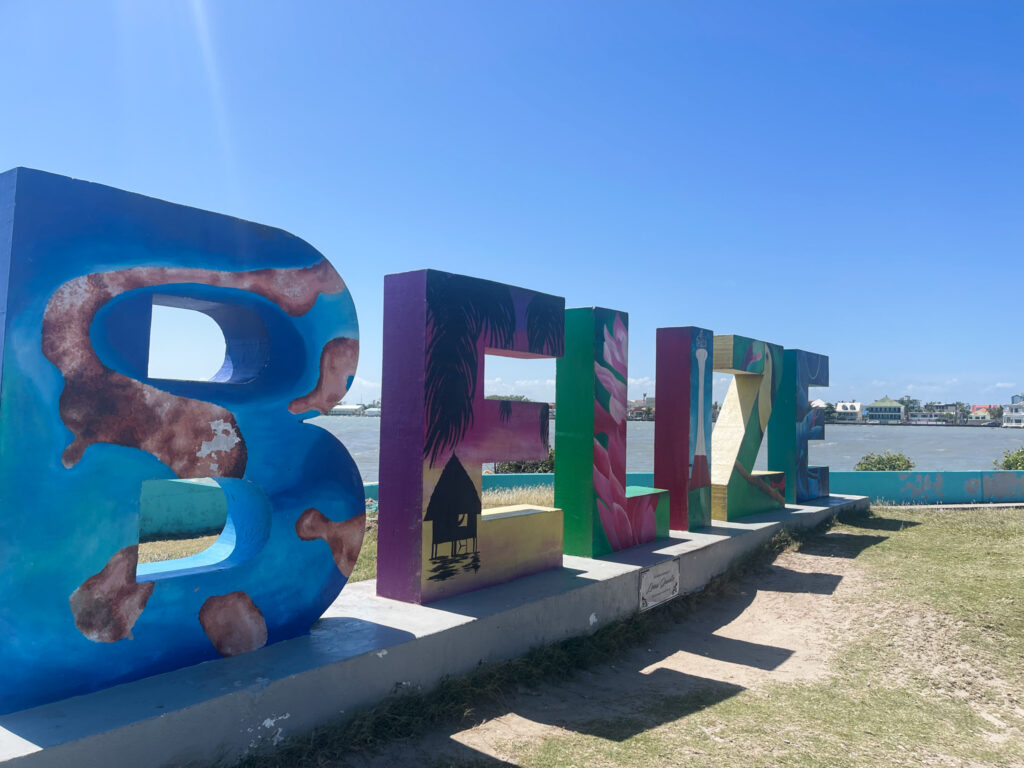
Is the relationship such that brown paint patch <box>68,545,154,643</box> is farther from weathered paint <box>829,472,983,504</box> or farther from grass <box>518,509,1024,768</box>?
weathered paint <box>829,472,983,504</box>

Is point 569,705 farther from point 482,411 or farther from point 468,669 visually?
point 482,411

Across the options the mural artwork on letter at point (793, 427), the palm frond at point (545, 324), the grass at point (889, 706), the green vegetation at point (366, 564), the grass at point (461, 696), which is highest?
the palm frond at point (545, 324)

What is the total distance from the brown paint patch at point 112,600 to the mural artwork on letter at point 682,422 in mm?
7860

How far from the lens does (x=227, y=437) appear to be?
5.02 metres

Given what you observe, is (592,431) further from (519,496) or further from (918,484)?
(918,484)

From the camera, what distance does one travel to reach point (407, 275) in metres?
6.77

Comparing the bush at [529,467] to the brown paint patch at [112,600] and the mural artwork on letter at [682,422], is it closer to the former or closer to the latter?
the mural artwork on letter at [682,422]

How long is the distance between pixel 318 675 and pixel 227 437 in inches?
66.2

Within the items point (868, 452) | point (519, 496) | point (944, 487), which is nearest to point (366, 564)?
point (519, 496)

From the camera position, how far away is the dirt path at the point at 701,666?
5074 millimetres

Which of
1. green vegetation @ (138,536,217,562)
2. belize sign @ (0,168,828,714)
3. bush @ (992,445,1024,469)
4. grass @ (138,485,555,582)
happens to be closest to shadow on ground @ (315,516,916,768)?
belize sign @ (0,168,828,714)

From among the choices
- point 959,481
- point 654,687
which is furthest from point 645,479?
point 654,687

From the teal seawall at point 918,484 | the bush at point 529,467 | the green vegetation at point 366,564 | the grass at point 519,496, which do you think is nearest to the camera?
the green vegetation at point 366,564

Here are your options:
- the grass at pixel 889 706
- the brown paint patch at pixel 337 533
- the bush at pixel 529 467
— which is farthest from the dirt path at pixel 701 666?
the bush at pixel 529 467
